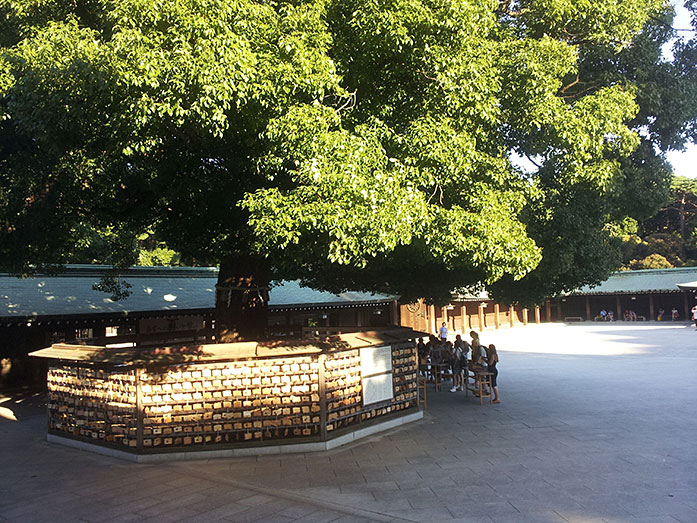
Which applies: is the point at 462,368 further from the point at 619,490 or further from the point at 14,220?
the point at 14,220

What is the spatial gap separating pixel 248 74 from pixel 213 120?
909 mm

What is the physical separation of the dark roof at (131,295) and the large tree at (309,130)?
13.2ft

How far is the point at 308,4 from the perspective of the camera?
902 centimetres

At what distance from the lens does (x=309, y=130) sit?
7.91 m

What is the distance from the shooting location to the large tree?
313 inches

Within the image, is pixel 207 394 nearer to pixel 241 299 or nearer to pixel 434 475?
pixel 241 299

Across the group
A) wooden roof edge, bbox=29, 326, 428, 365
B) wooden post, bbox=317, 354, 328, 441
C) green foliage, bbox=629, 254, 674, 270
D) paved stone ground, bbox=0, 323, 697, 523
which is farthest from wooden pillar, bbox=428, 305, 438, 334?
wooden post, bbox=317, 354, 328, 441

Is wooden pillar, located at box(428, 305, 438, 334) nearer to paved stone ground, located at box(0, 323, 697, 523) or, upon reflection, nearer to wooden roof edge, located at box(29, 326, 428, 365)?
paved stone ground, located at box(0, 323, 697, 523)

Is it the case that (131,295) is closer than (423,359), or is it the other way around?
(423,359)

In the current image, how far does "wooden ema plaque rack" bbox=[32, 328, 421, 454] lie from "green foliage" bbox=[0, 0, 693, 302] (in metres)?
2.30

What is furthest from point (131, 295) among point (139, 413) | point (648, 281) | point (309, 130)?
point (648, 281)

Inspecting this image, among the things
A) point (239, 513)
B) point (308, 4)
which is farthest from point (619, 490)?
point (308, 4)

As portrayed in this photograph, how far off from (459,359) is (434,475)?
7.98m

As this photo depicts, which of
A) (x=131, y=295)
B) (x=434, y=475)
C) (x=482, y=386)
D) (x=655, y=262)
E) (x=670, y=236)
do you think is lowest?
(x=434, y=475)
